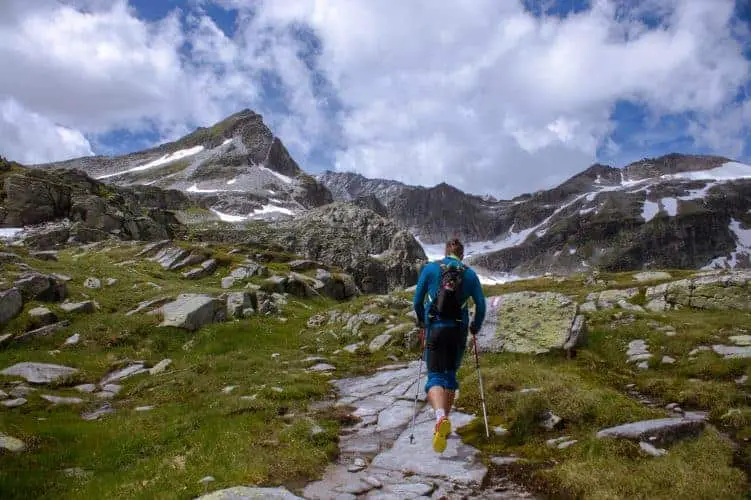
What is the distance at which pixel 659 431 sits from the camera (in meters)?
9.69

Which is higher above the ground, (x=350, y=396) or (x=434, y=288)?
(x=434, y=288)

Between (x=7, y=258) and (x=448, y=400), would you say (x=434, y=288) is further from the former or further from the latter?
(x=7, y=258)

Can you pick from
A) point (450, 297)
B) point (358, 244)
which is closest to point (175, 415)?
→ point (450, 297)

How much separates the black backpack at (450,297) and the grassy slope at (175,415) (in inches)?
165

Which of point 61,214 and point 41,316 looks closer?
point 41,316

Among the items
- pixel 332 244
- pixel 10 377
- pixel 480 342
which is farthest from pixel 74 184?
pixel 480 342

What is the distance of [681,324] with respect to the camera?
2242 cm

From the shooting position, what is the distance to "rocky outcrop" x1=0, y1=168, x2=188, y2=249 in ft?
222

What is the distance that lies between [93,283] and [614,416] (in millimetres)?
35040

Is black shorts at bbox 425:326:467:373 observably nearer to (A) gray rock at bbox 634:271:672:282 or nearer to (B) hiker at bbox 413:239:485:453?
(B) hiker at bbox 413:239:485:453

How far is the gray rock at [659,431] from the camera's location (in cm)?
962

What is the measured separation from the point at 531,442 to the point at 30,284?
2907cm

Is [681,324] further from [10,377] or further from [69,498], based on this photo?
[10,377]

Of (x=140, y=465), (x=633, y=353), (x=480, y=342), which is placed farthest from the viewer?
(x=480, y=342)
